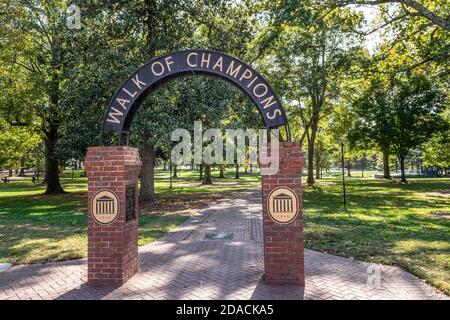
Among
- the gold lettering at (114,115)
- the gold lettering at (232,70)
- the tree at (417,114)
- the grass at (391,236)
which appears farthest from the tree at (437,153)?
the gold lettering at (114,115)

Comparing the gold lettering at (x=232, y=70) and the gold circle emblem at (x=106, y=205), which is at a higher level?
the gold lettering at (x=232, y=70)

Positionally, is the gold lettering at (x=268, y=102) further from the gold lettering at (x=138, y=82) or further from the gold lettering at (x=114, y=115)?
the gold lettering at (x=114, y=115)

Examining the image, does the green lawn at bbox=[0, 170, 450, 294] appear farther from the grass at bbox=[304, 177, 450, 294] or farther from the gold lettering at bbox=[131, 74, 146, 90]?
the gold lettering at bbox=[131, 74, 146, 90]

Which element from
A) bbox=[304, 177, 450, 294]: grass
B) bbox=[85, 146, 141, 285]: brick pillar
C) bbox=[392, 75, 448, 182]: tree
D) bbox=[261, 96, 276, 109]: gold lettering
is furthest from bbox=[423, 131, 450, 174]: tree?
bbox=[85, 146, 141, 285]: brick pillar

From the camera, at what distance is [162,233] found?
9.98 meters

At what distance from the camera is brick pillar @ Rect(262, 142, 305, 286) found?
5402mm

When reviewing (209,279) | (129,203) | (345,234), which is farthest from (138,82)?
(345,234)

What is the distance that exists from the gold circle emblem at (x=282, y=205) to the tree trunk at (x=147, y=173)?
12905 mm

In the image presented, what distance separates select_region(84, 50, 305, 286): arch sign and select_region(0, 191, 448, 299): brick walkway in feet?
1.21

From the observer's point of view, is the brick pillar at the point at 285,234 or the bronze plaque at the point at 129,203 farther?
the bronze plaque at the point at 129,203

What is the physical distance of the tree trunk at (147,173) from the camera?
17688 mm
